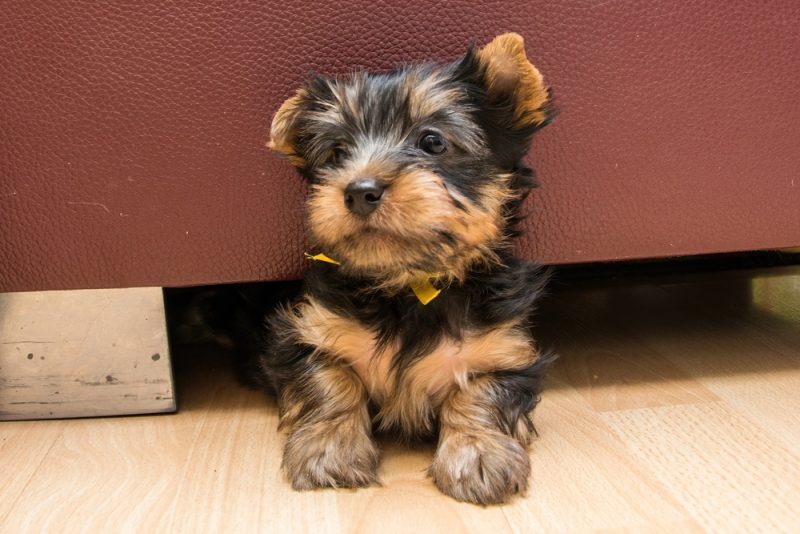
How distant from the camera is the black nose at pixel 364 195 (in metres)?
1.26

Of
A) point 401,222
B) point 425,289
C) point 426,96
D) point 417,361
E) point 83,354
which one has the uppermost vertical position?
point 426,96

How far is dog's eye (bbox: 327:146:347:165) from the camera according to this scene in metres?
1.47

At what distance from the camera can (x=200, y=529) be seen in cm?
126

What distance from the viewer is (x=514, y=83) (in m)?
1.45

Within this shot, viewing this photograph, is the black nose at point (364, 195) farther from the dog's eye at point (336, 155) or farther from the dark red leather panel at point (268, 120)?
the dark red leather panel at point (268, 120)

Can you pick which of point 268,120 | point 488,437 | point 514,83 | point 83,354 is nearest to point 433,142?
point 514,83

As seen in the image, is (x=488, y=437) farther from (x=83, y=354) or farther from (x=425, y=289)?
(x=83, y=354)

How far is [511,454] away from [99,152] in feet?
3.43

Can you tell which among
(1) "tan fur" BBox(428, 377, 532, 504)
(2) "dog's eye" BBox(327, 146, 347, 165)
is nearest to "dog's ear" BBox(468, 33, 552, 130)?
(2) "dog's eye" BBox(327, 146, 347, 165)

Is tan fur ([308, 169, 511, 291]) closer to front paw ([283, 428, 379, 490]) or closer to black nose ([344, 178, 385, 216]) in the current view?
black nose ([344, 178, 385, 216])

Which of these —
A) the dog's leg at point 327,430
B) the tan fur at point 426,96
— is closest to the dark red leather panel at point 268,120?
the tan fur at point 426,96

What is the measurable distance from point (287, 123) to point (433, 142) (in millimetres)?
296

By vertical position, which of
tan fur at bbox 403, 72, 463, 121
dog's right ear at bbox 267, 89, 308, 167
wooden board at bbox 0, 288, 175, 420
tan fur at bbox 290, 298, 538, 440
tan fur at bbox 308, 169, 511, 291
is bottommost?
wooden board at bbox 0, 288, 175, 420

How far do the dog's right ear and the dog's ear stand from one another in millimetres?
360
